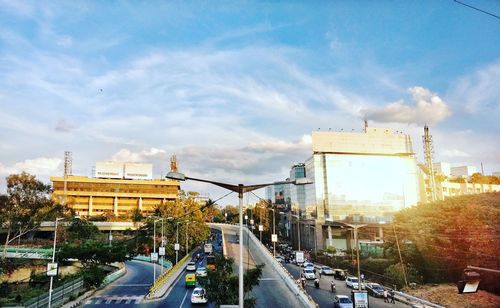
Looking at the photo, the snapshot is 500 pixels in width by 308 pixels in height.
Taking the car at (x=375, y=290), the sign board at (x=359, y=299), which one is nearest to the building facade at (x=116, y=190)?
the car at (x=375, y=290)

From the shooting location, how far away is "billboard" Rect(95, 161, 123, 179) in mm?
144625

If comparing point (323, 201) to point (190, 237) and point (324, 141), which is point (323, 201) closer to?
point (324, 141)

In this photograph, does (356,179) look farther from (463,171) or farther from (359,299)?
(359,299)

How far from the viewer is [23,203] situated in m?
62.8

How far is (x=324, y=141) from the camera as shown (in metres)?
112

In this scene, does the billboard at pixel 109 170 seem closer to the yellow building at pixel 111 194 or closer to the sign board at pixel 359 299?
the yellow building at pixel 111 194

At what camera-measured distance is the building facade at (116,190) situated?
458ft

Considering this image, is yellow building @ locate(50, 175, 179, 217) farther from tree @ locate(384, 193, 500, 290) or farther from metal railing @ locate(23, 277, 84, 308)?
tree @ locate(384, 193, 500, 290)

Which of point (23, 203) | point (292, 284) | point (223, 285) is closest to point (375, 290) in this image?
point (292, 284)

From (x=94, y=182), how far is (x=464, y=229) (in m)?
123

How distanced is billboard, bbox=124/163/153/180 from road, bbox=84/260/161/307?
81.4m

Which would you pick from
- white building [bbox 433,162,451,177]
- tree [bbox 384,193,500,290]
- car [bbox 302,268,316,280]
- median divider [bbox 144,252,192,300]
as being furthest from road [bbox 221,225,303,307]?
white building [bbox 433,162,451,177]

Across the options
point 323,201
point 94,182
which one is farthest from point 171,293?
point 94,182

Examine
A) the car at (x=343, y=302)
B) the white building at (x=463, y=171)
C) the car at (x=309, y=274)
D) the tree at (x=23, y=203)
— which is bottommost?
the car at (x=309, y=274)
